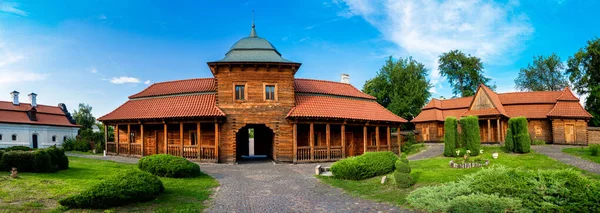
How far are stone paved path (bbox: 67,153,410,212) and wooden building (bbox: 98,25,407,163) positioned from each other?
6.28m

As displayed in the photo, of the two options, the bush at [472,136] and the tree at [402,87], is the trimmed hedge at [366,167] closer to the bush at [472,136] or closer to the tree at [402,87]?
the bush at [472,136]

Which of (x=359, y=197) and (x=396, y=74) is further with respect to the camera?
(x=396, y=74)

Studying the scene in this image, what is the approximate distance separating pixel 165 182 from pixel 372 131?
1814 cm

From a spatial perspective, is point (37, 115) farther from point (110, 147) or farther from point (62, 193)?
point (62, 193)

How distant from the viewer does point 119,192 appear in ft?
28.5

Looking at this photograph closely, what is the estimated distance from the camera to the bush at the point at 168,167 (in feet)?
46.6

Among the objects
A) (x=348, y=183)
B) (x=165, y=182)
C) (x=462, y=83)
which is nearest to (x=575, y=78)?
(x=462, y=83)

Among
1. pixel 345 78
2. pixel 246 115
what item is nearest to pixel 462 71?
pixel 345 78

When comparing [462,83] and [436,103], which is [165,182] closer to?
[436,103]

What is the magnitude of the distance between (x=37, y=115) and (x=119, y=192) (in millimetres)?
38974

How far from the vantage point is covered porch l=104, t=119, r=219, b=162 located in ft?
72.7

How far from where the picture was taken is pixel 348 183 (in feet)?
44.3

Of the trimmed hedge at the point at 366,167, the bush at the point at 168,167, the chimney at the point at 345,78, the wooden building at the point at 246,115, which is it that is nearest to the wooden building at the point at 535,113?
the wooden building at the point at 246,115

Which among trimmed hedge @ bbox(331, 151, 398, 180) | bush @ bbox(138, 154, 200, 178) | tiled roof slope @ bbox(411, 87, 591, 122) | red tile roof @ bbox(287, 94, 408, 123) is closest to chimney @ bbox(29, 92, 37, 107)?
bush @ bbox(138, 154, 200, 178)
